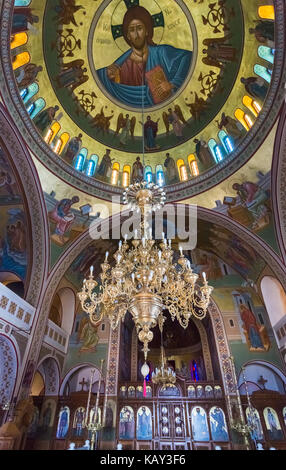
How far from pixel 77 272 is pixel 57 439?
298 inches

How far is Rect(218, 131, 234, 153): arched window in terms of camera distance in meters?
11.5

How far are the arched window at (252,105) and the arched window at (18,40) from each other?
27.4 feet

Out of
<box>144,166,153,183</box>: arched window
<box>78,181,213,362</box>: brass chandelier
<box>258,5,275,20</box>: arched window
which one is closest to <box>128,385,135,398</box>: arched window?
<box>78,181,213,362</box>: brass chandelier

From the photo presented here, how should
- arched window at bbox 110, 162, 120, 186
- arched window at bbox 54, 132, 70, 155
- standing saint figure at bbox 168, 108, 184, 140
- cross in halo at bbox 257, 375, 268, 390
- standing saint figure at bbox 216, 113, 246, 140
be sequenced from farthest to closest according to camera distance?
arched window at bbox 110, 162, 120, 186 → cross in halo at bbox 257, 375, 268, 390 → standing saint figure at bbox 168, 108, 184, 140 → arched window at bbox 54, 132, 70, 155 → standing saint figure at bbox 216, 113, 246, 140

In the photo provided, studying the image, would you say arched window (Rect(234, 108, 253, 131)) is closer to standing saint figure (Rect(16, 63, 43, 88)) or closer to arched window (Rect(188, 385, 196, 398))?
standing saint figure (Rect(16, 63, 43, 88))

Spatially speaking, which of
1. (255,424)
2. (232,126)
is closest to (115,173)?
(232,126)

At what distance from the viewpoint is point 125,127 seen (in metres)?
13.0

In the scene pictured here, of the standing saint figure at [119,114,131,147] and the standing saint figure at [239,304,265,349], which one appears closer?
the standing saint figure at [119,114,131,147]

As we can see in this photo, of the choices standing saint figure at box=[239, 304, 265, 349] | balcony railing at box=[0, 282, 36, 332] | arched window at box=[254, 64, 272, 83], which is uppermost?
arched window at box=[254, 64, 272, 83]

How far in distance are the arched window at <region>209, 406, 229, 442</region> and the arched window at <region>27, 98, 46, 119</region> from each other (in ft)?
50.1

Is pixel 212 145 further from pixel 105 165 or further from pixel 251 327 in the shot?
pixel 251 327

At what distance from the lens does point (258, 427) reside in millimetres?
11414

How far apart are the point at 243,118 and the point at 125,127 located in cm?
548
